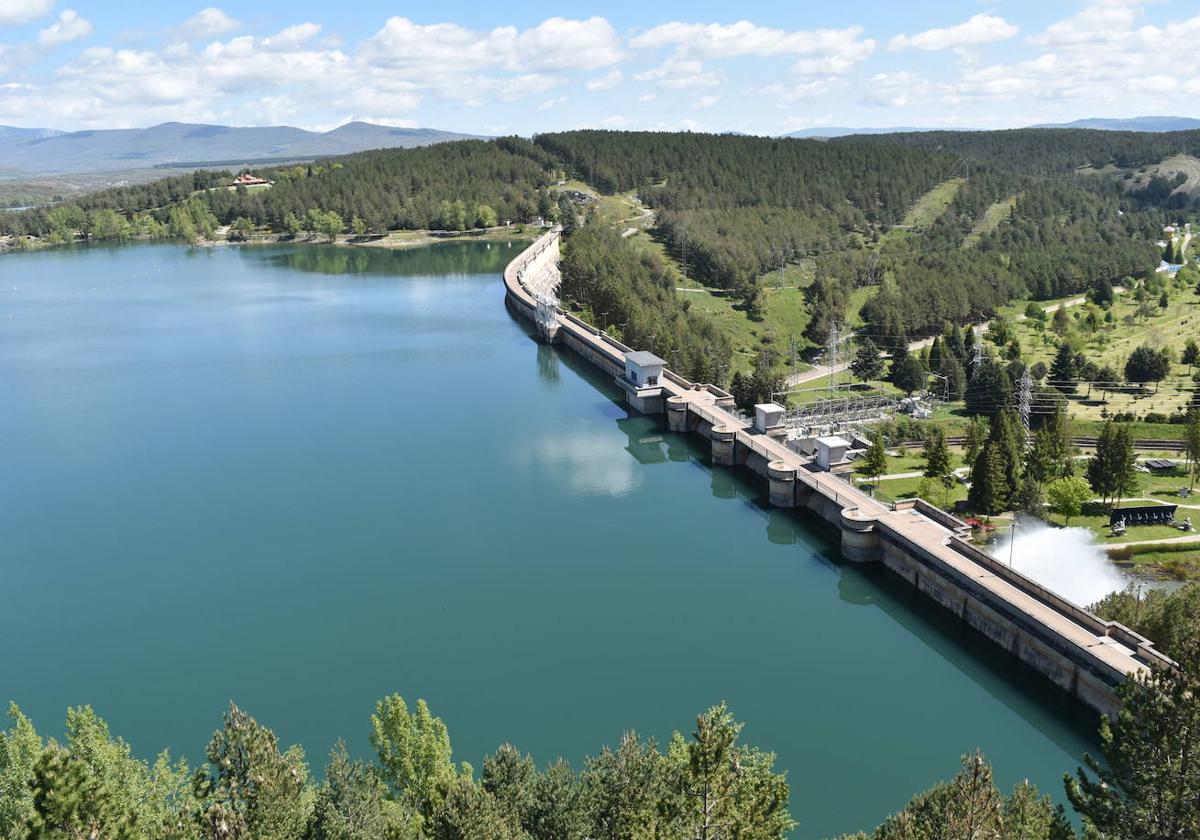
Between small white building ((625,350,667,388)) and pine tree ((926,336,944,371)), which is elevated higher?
small white building ((625,350,667,388))

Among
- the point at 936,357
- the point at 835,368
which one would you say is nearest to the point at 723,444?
the point at 835,368

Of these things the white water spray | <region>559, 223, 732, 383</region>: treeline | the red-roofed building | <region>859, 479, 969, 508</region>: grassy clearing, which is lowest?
the white water spray

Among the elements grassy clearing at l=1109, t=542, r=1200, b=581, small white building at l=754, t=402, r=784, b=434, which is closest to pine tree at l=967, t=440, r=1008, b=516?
grassy clearing at l=1109, t=542, r=1200, b=581

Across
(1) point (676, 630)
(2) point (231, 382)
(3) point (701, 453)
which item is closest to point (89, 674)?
(1) point (676, 630)

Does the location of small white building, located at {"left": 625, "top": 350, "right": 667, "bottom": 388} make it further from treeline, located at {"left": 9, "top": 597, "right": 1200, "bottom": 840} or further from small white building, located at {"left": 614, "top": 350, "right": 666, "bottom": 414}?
treeline, located at {"left": 9, "top": 597, "right": 1200, "bottom": 840}

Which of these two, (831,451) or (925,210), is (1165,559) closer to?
(831,451)

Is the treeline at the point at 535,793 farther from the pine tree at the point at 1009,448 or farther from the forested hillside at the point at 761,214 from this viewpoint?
the forested hillside at the point at 761,214

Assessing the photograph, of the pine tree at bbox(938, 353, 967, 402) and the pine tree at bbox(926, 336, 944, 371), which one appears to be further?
the pine tree at bbox(926, 336, 944, 371)
